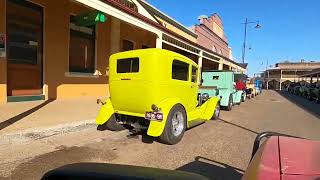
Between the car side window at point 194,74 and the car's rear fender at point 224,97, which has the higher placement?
the car side window at point 194,74

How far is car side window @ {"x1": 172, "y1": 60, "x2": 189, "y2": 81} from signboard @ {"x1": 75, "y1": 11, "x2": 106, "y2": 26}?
14.3ft

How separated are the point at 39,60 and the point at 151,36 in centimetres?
932

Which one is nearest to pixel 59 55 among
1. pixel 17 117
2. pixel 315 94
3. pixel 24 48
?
pixel 24 48

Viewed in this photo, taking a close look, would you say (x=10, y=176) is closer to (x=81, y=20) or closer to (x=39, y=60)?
(x=39, y=60)

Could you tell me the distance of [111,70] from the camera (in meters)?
8.05

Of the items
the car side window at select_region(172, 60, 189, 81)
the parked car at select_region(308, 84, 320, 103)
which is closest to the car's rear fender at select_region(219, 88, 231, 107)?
the car side window at select_region(172, 60, 189, 81)

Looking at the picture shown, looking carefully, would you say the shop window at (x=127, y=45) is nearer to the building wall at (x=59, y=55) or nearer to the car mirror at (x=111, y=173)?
the building wall at (x=59, y=55)

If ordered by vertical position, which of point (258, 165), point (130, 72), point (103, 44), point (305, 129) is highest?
point (103, 44)

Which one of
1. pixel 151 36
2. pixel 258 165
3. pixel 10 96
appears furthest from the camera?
pixel 151 36

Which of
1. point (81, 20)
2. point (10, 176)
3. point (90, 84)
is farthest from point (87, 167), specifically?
point (90, 84)

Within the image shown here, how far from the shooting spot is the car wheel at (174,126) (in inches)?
280

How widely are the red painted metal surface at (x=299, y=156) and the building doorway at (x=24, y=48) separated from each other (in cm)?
916

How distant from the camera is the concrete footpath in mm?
6539

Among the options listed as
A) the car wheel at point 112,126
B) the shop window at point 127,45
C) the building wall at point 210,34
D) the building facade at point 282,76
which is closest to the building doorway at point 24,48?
the car wheel at point 112,126
